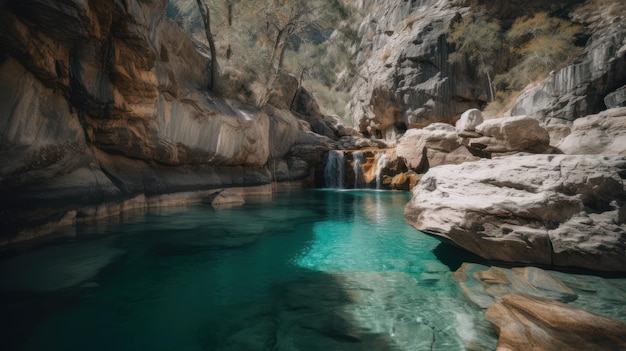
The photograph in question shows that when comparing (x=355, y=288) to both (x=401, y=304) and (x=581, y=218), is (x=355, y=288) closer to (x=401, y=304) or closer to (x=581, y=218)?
(x=401, y=304)

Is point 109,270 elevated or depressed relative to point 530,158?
depressed

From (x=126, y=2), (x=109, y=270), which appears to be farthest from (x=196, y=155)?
(x=109, y=270)

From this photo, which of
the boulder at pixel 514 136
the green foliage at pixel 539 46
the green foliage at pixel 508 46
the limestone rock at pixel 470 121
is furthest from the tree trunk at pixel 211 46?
the green foliage at pixel 508 46

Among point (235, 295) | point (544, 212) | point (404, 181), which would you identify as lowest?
point (235, 295)

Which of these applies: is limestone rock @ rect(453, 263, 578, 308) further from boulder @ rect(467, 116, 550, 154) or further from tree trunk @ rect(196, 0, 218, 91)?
tree trunk @ rect(196, 0, 218, 91)

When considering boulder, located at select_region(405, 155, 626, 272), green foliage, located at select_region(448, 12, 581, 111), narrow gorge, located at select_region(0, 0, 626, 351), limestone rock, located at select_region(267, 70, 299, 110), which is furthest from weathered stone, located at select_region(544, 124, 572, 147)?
limestone rock, located at select_region(267, 70, 299, 110)

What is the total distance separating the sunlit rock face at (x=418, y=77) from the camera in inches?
904

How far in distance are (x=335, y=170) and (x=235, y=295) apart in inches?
662

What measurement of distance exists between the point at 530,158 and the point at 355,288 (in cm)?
301

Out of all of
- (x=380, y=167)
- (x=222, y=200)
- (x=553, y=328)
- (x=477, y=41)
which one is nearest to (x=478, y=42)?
(x=477, y=41)

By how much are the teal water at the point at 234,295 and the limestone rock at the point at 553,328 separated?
0.26 m

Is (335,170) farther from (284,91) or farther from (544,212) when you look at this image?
(544,212)

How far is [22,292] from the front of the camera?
338cm

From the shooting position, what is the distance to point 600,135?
230 inches
